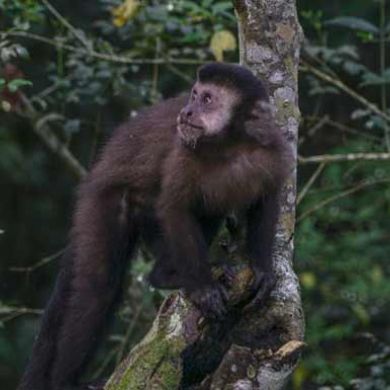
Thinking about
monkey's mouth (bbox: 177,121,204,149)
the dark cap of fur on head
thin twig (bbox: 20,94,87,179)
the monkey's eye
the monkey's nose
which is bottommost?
thin twig (bbox: 20,94,87,179)

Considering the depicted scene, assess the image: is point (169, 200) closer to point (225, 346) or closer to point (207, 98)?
point (207, 98)

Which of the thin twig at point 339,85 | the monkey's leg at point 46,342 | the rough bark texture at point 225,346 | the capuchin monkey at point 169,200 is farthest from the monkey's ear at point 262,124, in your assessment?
Answer: the thin twig at point 339,85

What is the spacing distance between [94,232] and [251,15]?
3.24ft

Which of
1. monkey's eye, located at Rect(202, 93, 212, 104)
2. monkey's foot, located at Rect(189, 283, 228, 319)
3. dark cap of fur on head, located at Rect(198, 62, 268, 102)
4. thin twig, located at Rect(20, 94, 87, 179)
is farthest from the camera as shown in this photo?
thin twig, located at Rect(20, 94, 87, 179)

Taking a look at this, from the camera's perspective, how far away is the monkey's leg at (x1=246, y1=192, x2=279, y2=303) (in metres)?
4.98

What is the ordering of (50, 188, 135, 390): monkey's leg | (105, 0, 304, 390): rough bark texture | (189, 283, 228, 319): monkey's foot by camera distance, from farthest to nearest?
1. (50, 188, 135, 390): monkey's leg
2. (189, 283, 228, 319): monkey's foot
3. (105, 0, 304, 390): rough bark texture

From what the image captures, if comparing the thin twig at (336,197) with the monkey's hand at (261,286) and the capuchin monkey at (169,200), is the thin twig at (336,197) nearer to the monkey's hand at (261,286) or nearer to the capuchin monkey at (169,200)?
the capuchin monkey at (169,200)

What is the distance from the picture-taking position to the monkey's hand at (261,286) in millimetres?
4820

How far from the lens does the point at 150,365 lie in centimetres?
465

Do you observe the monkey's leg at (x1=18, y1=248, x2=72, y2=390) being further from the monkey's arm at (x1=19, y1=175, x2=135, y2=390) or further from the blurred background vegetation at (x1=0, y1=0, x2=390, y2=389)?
the blurred background vegetation at (x1=0, y1=0, x2=390, y2=389)

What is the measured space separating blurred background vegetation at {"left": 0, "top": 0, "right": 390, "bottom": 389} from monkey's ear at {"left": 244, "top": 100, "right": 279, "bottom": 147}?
102 centimetres

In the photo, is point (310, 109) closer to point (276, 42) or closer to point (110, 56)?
point (110, 56)

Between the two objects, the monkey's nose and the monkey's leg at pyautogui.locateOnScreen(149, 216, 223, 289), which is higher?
the monkey's nose

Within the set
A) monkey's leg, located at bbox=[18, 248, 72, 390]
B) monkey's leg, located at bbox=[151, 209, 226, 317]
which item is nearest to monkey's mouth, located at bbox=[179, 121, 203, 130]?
monkey's leg, located at bbox=[151, 209, 226, 317]
